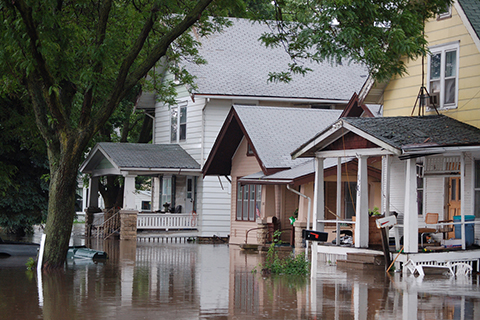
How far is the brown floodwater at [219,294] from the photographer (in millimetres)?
10883

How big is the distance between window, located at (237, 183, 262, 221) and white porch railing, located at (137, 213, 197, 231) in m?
3.69

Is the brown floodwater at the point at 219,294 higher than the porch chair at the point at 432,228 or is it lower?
lower

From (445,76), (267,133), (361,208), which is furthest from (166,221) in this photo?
(445,76)

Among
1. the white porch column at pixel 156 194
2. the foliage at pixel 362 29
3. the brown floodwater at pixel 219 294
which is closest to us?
the brown floodwater at pixel 219 294

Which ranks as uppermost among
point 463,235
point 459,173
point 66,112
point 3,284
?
point 66,112

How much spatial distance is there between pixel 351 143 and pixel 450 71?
4.01m

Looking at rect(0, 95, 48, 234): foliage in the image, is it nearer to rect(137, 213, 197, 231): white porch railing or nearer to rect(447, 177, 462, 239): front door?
rect(137, 213, 197, 231): white porch railing

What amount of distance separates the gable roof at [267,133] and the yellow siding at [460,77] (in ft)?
23.0

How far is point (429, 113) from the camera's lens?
1936 cm

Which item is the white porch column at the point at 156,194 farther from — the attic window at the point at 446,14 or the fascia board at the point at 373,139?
the fascia board at the point at 373,139

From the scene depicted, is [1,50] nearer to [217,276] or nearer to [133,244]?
[217,276]

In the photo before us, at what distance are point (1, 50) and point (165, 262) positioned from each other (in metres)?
7.95

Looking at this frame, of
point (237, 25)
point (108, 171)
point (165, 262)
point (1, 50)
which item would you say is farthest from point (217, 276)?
point (237, 25)

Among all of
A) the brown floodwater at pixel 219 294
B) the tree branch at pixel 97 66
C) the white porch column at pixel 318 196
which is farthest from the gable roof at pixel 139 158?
the white porch column at pixel 318 196
